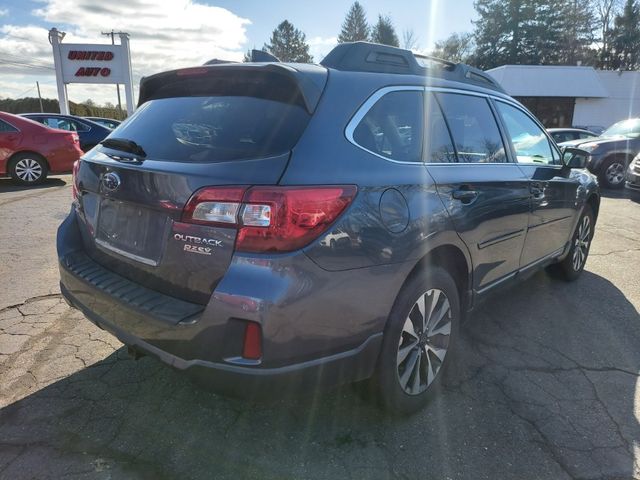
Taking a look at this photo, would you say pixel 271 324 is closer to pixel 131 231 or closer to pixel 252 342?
pixel 252 342

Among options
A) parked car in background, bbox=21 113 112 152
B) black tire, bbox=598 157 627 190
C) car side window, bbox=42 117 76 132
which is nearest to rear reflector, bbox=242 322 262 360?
black tire, bbox=598 157 627 190

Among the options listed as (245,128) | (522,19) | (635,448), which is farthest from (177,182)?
(522,19)

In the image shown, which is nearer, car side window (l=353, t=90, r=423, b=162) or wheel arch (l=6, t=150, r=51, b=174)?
car side window (l=353, t=90, r=423, b=162)

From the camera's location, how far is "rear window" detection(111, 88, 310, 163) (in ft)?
6.88

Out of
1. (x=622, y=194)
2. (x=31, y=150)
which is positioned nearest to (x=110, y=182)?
(x=31, y=150)

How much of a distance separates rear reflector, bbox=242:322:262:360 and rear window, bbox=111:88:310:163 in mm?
709

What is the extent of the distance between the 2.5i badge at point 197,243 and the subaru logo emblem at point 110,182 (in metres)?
0.51

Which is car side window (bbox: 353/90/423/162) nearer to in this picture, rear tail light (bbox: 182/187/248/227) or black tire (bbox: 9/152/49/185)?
rear tail light (bbox: 182/187/248/227)

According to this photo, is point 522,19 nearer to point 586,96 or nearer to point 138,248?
point 586,96

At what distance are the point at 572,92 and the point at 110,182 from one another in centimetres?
3565

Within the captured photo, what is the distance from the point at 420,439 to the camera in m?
2.48

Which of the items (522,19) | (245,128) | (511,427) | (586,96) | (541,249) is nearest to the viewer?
(245,128)

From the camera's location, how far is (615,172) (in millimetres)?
11508

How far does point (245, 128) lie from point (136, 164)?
55cm
